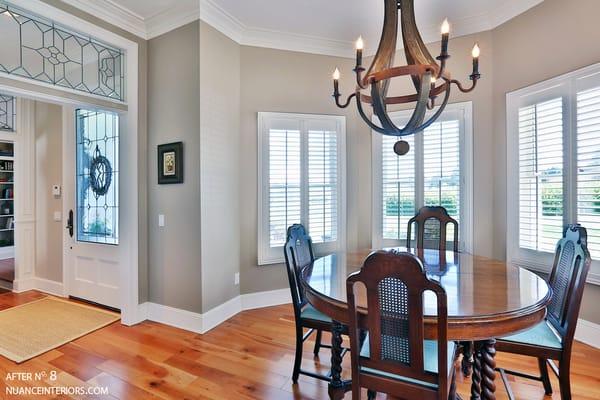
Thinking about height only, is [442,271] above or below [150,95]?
below

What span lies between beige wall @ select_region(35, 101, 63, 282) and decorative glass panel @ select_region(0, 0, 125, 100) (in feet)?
2.49

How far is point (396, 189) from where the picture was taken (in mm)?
3727

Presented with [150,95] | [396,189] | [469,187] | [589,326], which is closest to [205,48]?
[150,95]

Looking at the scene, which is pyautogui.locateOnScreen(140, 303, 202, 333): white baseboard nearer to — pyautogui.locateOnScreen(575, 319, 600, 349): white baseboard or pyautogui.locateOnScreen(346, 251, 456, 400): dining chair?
pyautogui.locateOnScreen(346, 251, 456, 400): dining chair

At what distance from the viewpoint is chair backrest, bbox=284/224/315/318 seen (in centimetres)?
209

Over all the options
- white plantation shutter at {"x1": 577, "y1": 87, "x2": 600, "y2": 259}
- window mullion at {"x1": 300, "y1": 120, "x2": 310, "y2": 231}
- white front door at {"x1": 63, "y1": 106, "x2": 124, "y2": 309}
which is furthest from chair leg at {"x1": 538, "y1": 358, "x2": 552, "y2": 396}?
white front door at {"x1": 63, "y1": 106, "x2": 124, "y2": 309}

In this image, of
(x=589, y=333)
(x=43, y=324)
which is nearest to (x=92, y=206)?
(x=43, y=324)

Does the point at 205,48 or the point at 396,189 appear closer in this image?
the point at 205,48

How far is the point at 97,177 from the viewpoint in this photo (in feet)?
11.6

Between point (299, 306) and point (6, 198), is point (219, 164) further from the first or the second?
point (6, 198)

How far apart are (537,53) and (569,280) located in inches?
90.4

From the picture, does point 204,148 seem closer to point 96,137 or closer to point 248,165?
point 248,165

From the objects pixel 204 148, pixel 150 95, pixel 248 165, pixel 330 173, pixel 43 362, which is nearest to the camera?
pixel 43 362

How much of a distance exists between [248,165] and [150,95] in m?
1.24
